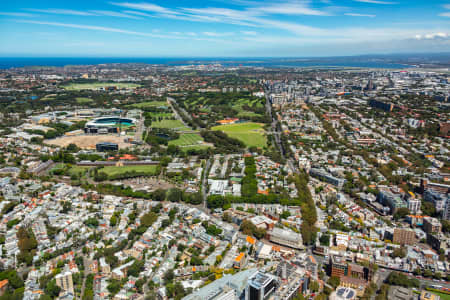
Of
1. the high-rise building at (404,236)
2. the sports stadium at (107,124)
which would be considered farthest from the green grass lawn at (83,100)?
the high-rise building at (404,236)

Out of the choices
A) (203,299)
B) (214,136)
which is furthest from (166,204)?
(214,136)

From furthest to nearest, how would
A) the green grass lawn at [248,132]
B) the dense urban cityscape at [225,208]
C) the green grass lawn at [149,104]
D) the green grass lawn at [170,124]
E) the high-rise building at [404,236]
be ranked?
the green grass lawn at [149,104] < the green grass lawn at [170,124] < the green grass lawn at [248,132] < the high-rise building at [404,236] < the dense urban cityscape at [225,208]

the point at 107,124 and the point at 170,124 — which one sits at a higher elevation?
the point at 107,124

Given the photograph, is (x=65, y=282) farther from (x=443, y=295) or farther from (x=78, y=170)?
(x=443, y=295)

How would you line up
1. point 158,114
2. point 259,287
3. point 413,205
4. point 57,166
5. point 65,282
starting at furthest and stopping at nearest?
point 158,114, point 57,166, point 413,205, point 65,282, point 259,287

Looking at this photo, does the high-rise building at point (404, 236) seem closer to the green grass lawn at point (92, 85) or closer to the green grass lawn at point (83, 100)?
the green grass lawn at point (83, 100)

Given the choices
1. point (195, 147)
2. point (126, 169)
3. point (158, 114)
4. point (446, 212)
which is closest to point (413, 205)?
point (446, 212)

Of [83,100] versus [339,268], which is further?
[83,100]

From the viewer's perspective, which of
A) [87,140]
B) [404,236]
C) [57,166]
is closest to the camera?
[404,236]
